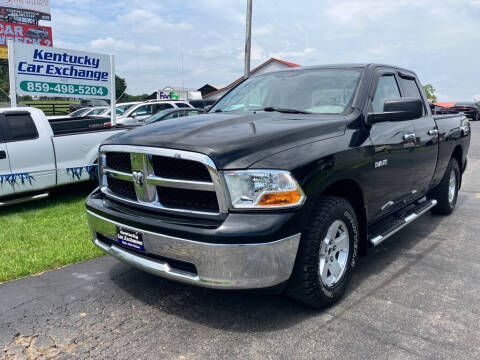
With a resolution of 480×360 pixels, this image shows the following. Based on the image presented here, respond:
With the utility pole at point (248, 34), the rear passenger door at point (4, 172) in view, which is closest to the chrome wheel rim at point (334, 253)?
the rear passenger door at point (4, 172)

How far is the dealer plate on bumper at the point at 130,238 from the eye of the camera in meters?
2.91

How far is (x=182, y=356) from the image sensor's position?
102 inches

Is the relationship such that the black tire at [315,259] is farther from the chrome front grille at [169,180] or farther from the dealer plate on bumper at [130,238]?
the dealer plate on bumper at [130,238]

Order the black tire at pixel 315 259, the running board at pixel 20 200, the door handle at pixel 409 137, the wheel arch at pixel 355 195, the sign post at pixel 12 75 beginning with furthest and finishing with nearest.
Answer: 1. the sign post at pixel 12 75
2. the running board at pixel 20 200
3. the door handle at pixel 409 137
4. the wheel arch at pixel 355 195
5. the black tire at pixel 315 259

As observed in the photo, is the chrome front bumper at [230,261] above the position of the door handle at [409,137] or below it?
below

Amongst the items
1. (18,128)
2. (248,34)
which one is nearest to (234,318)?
(18,128)

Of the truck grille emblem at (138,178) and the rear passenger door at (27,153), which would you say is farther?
the rear passenger door at (27,153)

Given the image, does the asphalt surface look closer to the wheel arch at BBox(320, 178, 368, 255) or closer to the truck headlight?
the wheel arch at BBox(320, 178, 368, 255)

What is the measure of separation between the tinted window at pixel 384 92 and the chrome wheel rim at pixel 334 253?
1243 mm

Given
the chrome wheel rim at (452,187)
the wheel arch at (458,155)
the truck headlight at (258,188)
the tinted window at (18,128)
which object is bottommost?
the chrome wheel rim at (452,187)

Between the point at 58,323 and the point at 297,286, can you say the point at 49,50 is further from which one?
the point at 297,286

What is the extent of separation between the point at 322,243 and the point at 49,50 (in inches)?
320

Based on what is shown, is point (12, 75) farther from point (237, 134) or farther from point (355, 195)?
point (355, 195)

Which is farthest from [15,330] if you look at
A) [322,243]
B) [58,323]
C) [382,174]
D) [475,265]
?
[475,265]
